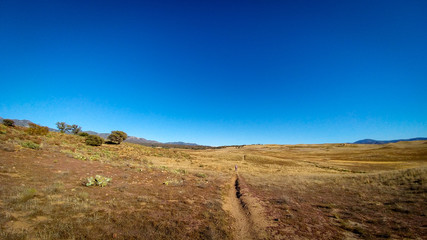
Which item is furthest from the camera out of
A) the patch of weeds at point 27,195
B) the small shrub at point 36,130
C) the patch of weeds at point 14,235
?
the small shrub at point 36,130

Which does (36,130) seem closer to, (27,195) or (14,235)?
(27,195)

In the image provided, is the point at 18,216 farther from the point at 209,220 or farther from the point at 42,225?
the point at 209,220

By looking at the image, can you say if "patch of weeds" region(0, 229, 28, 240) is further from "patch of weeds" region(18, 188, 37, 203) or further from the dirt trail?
the dirt trail

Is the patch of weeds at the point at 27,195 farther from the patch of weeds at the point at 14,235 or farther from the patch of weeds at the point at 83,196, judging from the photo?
the patch of weeds at the point at 14,235

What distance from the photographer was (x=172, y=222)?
23.7 ft

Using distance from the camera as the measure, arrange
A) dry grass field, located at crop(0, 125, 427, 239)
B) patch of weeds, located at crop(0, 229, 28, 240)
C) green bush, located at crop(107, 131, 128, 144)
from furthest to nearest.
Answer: green bush, located at crop(107, 131, 128, 144), dry grass field, located at crop(0, 125, 427, 239), patch of weeds, located at crop(0, 229, 28, 240)

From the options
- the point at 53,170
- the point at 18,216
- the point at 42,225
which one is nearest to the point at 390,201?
the point at 42,225

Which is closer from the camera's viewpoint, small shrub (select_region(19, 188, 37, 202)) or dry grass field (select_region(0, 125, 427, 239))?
dry grass field (select_region(0, 125, 427, 239))

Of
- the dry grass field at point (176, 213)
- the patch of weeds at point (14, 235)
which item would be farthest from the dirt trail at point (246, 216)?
the patch of weeds at point (14, 235)

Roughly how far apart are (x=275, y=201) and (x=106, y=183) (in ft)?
39.0

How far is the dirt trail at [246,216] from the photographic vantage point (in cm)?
727

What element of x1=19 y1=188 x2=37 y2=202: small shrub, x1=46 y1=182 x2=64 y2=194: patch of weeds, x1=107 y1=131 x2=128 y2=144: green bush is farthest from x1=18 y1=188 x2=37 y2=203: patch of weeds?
x1=107 y1=131 x2=128 y2=144: green bush

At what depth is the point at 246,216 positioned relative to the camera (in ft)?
30.1

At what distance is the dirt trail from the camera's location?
727cm
